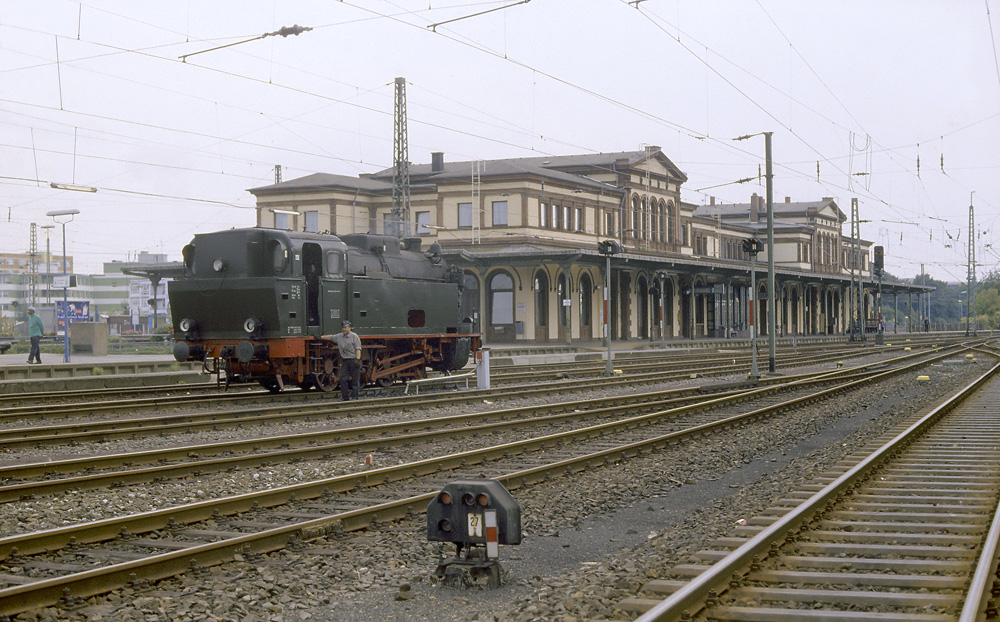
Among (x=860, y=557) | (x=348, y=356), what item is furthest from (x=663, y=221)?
(x=860, y=557)

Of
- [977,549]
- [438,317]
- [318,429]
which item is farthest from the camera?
[438,317]

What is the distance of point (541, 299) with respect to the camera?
54.1m

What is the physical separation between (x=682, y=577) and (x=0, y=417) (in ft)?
45.4

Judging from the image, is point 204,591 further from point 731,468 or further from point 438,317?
point 438,317

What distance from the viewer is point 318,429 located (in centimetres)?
1554

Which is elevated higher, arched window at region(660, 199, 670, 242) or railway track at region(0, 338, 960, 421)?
arched window at region(660, 199, 670, 242)

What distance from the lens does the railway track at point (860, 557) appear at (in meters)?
5.70

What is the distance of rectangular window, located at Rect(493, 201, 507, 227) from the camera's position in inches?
2196

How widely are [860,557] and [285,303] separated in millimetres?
13791

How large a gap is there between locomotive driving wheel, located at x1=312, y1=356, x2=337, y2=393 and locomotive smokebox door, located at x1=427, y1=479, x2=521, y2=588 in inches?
544

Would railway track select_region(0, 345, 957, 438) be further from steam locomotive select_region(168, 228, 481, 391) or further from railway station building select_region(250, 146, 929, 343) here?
railway station building select_region(250, 146, 929, 343)

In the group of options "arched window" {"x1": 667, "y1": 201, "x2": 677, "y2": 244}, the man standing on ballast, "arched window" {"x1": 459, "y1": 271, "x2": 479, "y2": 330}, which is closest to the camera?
the man standing on ballast

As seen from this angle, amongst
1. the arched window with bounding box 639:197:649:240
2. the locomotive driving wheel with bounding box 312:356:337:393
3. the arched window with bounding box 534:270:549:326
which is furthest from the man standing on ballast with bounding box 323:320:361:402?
the arched window with bounding box 639:197:649:240

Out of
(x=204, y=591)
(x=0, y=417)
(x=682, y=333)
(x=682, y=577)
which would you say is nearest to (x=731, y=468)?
(x=682, y=577)
